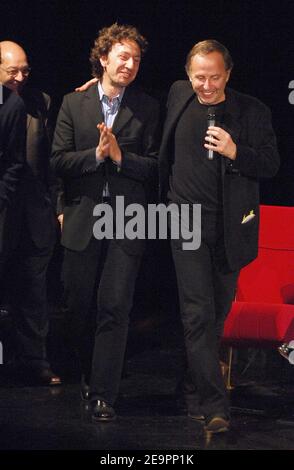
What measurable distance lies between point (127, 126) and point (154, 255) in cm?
306

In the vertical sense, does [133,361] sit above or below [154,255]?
below

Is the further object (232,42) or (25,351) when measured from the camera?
(232,42)

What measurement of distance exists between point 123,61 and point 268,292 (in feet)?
5.28

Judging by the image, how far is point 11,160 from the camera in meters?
5.98

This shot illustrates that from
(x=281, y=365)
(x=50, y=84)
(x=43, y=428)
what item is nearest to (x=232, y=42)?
(x=50, y=84)

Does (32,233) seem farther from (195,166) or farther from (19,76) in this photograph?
(195,166)

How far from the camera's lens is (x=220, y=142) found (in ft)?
17.3

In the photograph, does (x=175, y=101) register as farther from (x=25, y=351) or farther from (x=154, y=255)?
(x=154, y=255)

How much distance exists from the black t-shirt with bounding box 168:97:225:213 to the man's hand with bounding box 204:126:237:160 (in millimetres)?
130

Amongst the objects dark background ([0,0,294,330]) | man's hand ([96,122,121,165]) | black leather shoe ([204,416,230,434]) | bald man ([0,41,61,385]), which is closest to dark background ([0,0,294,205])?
dark background ([0,0,294,330])

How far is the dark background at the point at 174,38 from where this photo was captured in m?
7.86

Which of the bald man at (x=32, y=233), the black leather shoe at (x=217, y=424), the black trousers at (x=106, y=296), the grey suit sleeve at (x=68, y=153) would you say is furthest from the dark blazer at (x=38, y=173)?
the black leather shoe at (x=217, y=424)

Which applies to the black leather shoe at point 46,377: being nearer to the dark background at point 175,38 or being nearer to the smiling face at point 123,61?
the smiling face at point 123,61

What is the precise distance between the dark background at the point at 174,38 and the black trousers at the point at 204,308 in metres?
2.53
